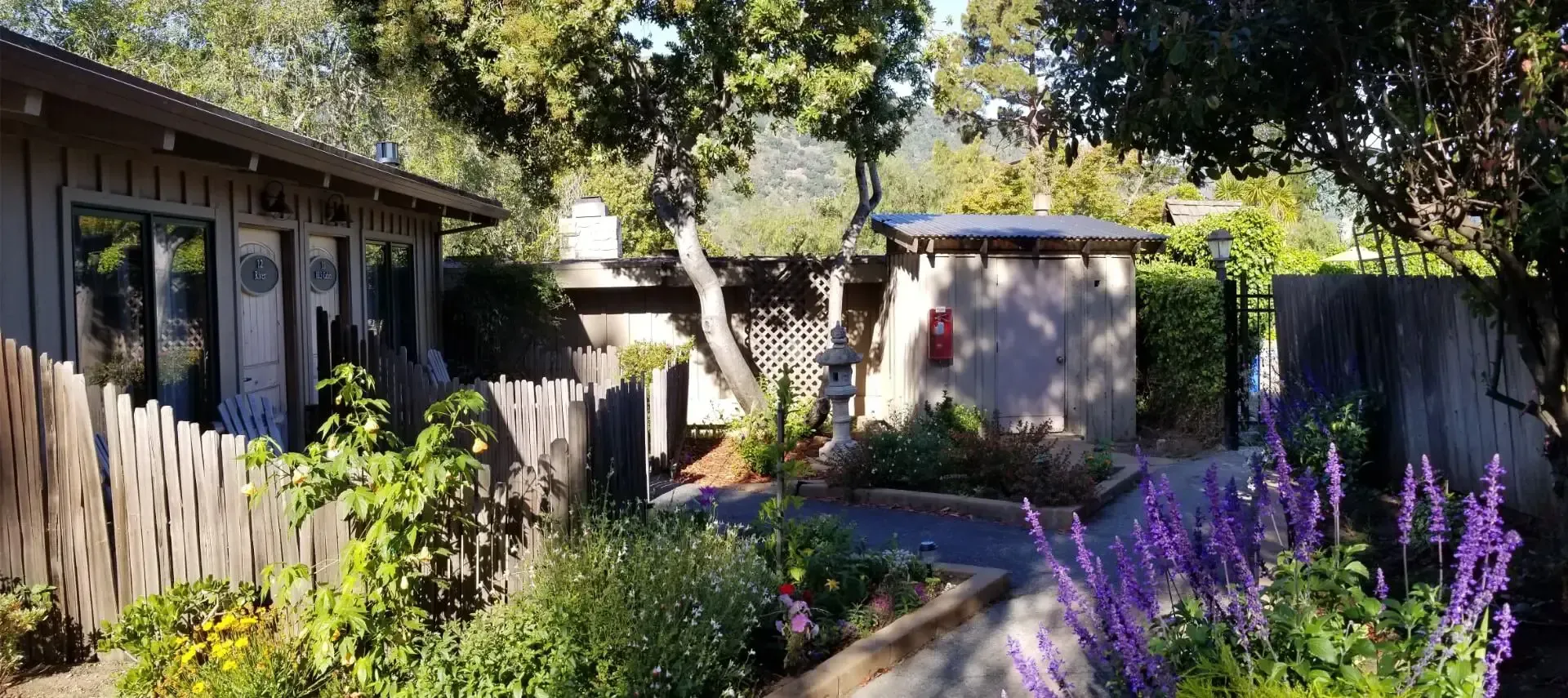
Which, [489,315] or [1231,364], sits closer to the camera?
[1231,364]

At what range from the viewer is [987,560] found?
741 cm

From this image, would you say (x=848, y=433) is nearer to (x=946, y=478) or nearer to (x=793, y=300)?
(x=946, y=478)

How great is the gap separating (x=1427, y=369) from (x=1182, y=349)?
6.02 m

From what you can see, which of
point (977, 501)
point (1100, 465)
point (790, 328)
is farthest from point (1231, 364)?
point (790, 328)

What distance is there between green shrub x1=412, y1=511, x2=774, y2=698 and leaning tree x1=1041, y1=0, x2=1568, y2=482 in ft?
9.56

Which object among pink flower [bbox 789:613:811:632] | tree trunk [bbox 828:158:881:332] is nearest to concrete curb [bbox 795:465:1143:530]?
pink flower [bbox 789:613:811:632]

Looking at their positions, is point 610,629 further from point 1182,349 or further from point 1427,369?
point 1182,349

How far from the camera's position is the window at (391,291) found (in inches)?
401

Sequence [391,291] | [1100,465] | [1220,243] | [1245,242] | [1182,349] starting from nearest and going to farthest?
[1100,465] → [391,291] → [1220,243] → [1182,349] → [1245,242]

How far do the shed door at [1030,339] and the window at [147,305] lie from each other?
8203mm

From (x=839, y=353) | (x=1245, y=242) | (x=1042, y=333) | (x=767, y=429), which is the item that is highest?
(x=1245, y=242)

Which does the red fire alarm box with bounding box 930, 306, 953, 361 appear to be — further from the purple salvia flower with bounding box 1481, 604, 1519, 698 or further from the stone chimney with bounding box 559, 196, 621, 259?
the purple salvia flower with bounding box 1481, 604, 1519, 698

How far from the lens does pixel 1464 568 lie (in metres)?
3.26

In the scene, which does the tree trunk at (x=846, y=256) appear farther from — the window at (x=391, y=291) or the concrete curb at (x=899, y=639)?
the concrete curb at (x=899, y=639)
